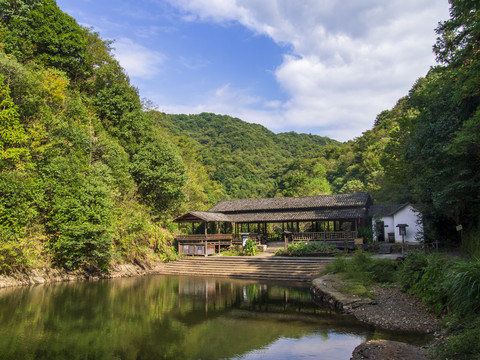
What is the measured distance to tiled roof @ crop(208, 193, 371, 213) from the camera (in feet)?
86.1

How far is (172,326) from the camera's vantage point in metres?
9.59

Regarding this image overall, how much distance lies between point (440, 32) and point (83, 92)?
25.9m

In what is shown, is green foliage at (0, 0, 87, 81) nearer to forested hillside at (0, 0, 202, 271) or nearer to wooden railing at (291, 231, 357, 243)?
forested hillside at (0, 0, 202, 271)

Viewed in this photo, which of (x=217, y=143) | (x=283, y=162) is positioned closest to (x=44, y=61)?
(x=217, y=143)

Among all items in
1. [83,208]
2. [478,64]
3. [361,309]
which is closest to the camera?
[361,309]

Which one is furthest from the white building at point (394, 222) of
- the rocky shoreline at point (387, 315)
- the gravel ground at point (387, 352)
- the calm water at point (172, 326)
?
the gravel ground at point (387, 352)

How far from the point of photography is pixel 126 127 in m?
27.4

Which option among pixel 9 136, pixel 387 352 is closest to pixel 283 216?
pixel 9 136

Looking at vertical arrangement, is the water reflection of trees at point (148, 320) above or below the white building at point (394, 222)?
below

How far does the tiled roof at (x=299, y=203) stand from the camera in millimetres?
26234

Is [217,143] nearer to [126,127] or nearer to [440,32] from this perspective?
[126,127]

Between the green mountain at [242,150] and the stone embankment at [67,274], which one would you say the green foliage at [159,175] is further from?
the green mountain at [242,150]

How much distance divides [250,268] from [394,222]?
13175 mm

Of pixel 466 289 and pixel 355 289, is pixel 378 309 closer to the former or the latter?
pixel 355 289
